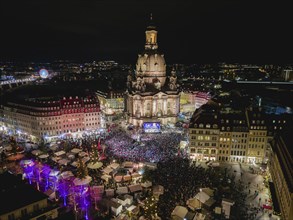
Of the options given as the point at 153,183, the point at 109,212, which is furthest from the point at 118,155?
the point at 109,212

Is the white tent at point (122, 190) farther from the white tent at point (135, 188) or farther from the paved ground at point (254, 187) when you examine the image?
the paved ground at point (254, 187)

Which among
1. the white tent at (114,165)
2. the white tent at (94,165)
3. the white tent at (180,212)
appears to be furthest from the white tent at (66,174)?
the white tent at (180,212)

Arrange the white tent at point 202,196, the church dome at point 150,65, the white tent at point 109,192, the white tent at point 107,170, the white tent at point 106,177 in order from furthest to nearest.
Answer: the church dome at point 150,65 → the white tent at point 107,170 → the white tent at point 106,177 → the white tent at point 109,192 → the white tent at point 202,196

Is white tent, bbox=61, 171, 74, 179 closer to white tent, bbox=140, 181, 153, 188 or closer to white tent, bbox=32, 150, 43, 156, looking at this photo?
white tent, bbox=32, 150, 43, 156

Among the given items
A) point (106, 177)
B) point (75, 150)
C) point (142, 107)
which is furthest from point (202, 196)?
point (142, 107)

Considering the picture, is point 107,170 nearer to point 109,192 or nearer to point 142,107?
point 109,192

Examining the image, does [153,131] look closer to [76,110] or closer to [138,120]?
[138,120]

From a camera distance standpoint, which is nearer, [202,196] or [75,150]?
[202,196]
